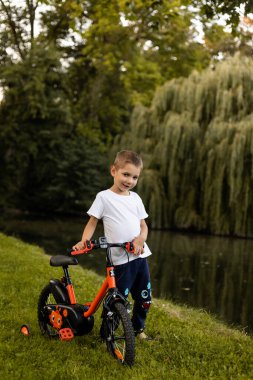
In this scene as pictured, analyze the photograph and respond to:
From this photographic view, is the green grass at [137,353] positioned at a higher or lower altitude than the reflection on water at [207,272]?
higher

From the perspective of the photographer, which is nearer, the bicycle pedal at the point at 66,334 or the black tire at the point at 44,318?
the bicycle pedal at the point at 66,334

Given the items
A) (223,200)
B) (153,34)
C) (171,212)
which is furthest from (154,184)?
(153,34)

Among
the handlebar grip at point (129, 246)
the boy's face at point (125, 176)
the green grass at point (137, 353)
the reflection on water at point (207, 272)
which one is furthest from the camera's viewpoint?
the reflection on water at point (207, 272)

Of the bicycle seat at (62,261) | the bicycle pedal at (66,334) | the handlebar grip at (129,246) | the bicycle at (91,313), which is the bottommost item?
the bicycle pedal at (66,334)

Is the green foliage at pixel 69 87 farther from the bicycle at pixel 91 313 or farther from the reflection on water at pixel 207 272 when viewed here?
the bicycle at pixel 91 313

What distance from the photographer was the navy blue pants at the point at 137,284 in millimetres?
4426

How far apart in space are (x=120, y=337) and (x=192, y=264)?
31.1 ft

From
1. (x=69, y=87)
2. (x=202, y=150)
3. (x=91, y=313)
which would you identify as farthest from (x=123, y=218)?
(x=69, y=87)

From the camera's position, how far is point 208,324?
6426 mm

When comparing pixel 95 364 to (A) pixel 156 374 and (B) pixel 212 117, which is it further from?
(B) pixel 212 117

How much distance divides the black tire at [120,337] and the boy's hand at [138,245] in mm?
425

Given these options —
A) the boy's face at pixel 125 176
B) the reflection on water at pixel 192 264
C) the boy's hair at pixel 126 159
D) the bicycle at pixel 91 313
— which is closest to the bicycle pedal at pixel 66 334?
the bicycle at pixel 91 313

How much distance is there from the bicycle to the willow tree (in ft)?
43.5

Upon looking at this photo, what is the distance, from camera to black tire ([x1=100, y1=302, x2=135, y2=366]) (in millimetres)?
3955
